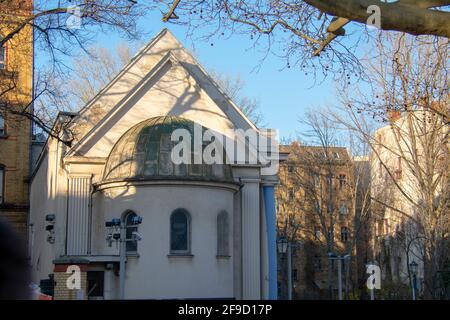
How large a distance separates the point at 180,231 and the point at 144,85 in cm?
718

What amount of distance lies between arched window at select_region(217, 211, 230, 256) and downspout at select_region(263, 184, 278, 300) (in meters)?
2.83

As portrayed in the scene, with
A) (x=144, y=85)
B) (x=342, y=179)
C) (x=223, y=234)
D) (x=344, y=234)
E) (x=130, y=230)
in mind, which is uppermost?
(x=144, y=85)

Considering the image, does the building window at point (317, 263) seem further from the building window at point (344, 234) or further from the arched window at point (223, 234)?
the arched window at point (223, 234)

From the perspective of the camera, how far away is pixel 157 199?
983 inches

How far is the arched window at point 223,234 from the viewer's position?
26.1 metres

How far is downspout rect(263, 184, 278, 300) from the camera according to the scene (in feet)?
91.7

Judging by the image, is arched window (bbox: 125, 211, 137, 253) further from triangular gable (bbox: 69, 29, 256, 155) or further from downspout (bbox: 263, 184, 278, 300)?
downspout (bbox: 263, 184, 278, 300)

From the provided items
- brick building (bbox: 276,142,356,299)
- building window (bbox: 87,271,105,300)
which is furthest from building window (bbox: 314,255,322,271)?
building window (bbox: 87,271,105,300)

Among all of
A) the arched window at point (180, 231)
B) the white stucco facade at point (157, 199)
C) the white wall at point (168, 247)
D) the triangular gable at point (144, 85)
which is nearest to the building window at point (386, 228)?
the white stucco facade at point (157, 199)

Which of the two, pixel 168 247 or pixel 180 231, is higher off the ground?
pixel 180 231

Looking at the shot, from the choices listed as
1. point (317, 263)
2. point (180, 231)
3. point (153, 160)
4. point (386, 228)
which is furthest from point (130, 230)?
point (317, 263)

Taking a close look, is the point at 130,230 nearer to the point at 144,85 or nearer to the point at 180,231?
the point at 180,231

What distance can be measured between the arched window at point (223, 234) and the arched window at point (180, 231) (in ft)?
4.85

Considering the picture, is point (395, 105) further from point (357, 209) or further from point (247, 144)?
point (357, 209)
